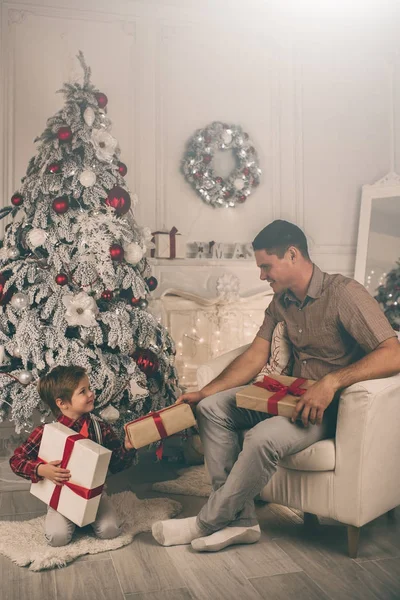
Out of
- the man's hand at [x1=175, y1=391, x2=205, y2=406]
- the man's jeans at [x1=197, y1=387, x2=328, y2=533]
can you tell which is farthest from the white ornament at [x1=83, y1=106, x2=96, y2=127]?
the man's jeans at [x1=197, y1=387, x2=328, y2=533]

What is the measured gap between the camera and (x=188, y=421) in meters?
2.30

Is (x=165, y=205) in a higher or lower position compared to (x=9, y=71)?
lower

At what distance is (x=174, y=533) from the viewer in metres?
2.24

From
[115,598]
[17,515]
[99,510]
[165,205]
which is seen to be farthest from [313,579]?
[165,205]

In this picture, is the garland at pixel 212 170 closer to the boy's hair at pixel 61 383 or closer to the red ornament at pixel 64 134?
the red ornament at pixel 64 134

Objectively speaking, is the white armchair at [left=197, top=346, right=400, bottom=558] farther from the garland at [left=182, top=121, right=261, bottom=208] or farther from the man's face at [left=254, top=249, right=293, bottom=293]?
the garland at [left=182, top=121, right=261, bottom=208]

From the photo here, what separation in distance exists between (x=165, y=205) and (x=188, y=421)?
95.2 inches

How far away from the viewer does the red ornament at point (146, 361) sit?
3.12 m

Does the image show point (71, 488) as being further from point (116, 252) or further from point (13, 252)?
point (13, 252)

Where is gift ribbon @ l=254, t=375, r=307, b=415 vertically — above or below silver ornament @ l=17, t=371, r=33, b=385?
above

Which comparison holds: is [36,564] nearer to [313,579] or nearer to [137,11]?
[313,579]

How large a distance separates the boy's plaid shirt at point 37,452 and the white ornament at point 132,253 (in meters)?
0.93

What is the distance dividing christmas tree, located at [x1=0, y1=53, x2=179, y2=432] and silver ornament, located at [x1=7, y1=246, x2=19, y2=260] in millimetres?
10

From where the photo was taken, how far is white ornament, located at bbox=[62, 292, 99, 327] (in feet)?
9.57
